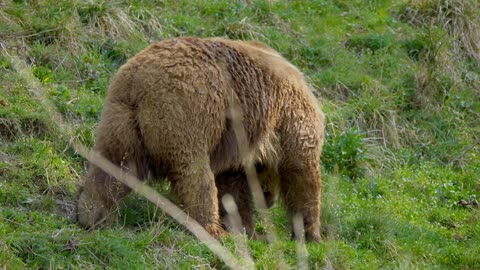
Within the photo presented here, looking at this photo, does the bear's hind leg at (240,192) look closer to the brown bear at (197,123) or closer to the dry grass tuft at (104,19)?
the brown bear at (197,123)

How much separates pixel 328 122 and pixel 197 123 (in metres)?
3.90

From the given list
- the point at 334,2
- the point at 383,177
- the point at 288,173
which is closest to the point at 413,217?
the point at 383,177

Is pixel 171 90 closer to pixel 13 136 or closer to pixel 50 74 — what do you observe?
pixel 13 136

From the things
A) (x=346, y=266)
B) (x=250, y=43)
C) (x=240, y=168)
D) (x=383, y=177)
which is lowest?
(x=383, y=177)

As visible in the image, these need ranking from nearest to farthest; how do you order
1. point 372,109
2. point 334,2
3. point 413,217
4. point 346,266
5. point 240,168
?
point 346,266
point 240,168
point 413,217
point 372,109
point 334,2

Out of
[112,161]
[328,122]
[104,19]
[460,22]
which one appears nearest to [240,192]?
[112,161]

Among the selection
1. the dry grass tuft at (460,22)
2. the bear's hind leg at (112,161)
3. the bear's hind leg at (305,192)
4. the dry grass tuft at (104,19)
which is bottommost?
the dry grass tuft at (460,22)

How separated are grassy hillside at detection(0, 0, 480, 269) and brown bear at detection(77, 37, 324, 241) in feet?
1.23

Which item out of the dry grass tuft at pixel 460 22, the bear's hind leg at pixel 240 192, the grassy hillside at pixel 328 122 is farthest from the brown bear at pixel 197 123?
the dry grass tuft at pixel 460 22

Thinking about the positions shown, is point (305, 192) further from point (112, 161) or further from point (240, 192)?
point (112, 161)

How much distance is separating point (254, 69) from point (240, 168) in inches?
34.7

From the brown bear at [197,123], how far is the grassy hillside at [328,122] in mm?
375

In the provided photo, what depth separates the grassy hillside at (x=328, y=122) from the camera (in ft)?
22.0

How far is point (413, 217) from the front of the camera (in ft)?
29.1
